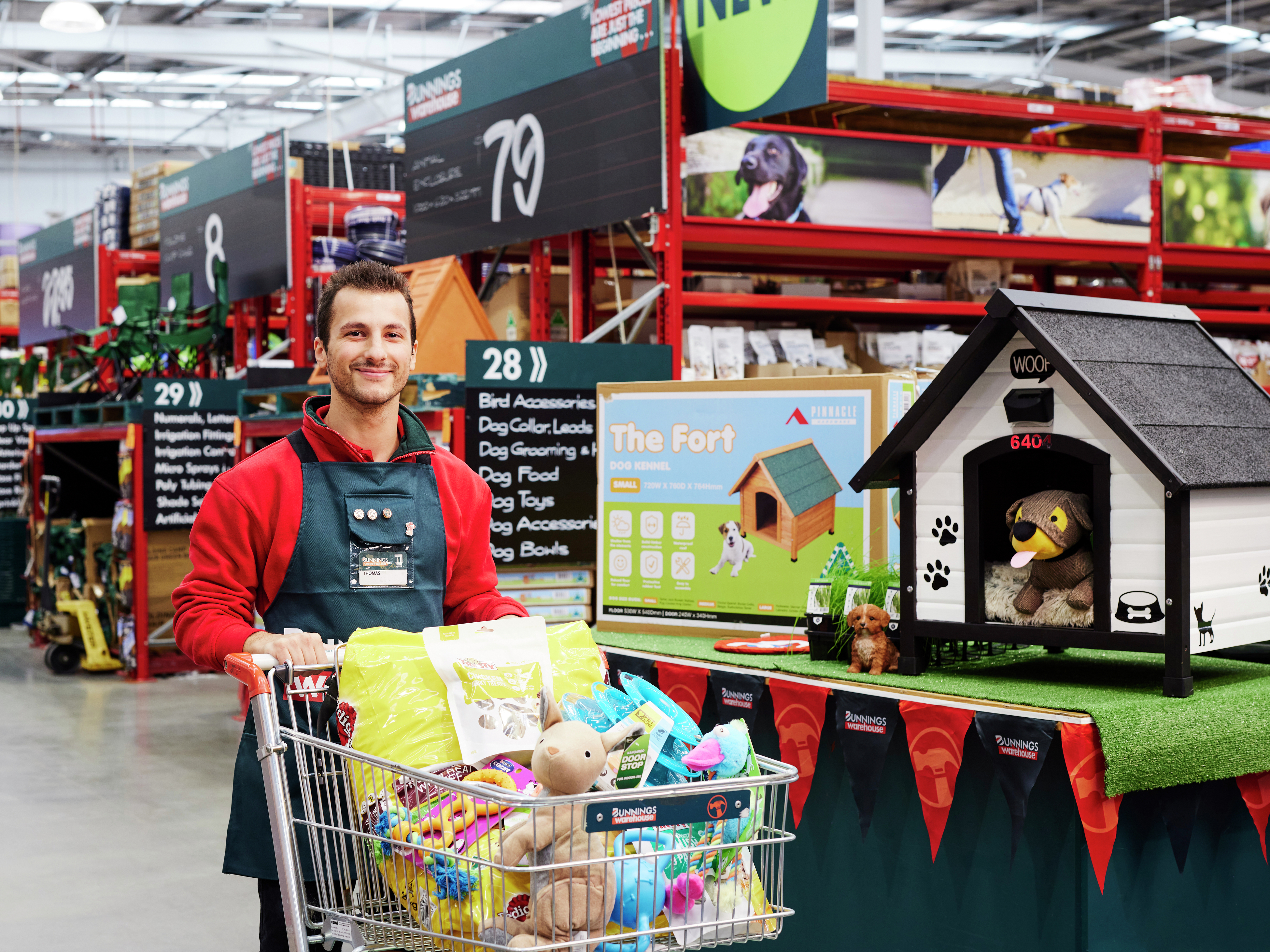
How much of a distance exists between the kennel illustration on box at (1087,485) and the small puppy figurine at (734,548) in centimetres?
54

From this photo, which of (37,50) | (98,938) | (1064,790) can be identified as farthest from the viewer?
(37,50)

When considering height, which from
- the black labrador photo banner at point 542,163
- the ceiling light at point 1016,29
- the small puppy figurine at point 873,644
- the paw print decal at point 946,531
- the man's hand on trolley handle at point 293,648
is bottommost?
the small puppy figurine at point 873,644

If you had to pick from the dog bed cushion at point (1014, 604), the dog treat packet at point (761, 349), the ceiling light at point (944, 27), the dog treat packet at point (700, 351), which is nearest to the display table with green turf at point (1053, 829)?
the dog bed cushion at point (1014, 604)

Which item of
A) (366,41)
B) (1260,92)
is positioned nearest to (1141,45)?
(1260,92)

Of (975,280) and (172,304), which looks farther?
(172,304)

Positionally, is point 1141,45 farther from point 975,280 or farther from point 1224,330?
point 975,280

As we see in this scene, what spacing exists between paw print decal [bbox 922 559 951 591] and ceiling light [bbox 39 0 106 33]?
1012 cm

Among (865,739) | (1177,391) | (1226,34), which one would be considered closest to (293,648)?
(865,739)

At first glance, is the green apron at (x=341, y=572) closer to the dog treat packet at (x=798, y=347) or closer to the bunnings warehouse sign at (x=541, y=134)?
the bunnings warehouse sign at (x=541, y=134)

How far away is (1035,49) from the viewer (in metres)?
18.7

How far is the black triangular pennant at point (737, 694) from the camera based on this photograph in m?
2.89

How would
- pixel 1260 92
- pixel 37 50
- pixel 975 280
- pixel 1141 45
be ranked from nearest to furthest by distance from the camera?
pixel 975 280 → pixel 37 50 → pixel 1141 45 → pixel 1260 92

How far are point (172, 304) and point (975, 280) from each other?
6.00 metres

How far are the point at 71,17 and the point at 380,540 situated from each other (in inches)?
403
